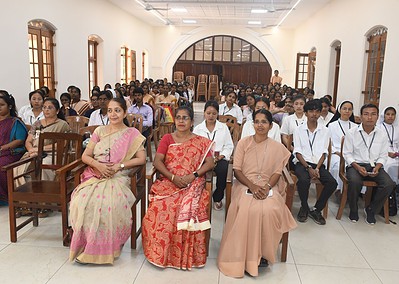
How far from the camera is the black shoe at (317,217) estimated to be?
3555mm

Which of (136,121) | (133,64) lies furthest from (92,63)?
(136,121)

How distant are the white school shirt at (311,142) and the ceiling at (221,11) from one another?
6836 mm

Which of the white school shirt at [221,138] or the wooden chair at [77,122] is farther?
the wooden chair at [77,122]

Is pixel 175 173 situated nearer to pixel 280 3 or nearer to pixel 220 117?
pixel 220 117

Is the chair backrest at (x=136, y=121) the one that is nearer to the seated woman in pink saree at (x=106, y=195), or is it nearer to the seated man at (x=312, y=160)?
the seated woman in pink saree at (x=106, y=195)

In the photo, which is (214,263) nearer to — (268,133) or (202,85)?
(268,133)

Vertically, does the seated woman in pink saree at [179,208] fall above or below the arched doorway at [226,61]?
below

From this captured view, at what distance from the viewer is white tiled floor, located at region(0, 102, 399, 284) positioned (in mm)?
2557

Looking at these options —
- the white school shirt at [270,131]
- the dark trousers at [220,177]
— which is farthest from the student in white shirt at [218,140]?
the white school shirt at [270,131]

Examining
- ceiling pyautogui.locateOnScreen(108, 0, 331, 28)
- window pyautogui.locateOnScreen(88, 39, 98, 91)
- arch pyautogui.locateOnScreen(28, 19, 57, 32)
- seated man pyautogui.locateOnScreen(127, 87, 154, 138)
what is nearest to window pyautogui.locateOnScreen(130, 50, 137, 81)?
ceiling pyautogui.locateOnScreen(108, 0, 331, 28)

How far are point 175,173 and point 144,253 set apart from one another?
0.61 metres

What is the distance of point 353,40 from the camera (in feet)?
25.0

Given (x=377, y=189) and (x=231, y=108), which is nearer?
(x=377, y=189)

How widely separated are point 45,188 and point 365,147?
2971mm
